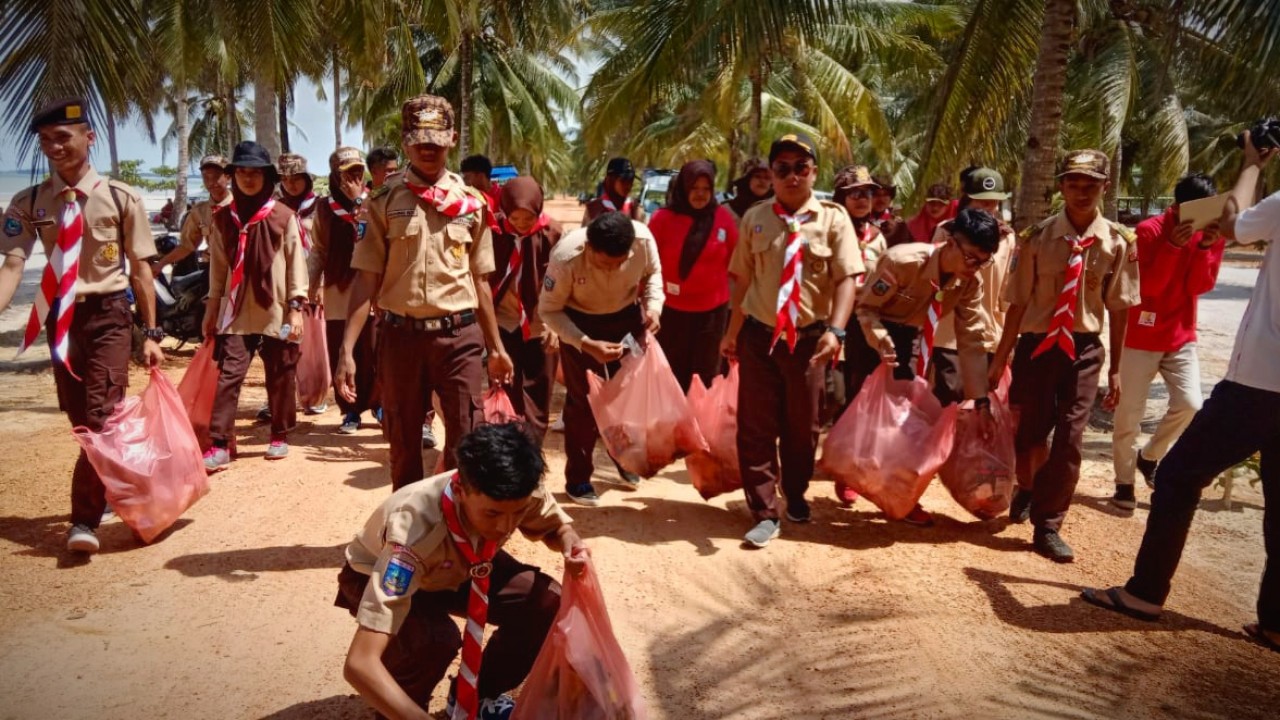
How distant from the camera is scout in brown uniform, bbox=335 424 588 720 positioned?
2398mm

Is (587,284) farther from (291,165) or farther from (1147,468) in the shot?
(1147,468)

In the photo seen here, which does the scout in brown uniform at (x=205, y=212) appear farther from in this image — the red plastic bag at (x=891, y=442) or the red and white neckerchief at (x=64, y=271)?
the red plastic bag at (x=891, y=442)

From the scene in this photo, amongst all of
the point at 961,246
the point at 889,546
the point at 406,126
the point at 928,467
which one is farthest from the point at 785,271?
the point at 406,126

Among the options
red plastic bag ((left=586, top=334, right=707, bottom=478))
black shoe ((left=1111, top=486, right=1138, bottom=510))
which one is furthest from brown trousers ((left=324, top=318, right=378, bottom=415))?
black shoe ((left=1111, top=486, right=1138, bottom=510))

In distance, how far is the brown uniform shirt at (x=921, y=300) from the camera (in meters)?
4.96

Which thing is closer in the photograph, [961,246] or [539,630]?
[539,630]

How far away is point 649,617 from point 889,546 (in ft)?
5.23

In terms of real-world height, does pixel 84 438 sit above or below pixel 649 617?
above

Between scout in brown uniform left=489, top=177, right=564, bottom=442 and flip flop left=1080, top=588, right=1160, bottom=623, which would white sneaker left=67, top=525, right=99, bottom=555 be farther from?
flip flop left=1080, top=588, right=1160, bottom=623

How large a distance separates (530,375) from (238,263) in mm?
2091

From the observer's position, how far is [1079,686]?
11.3 ft

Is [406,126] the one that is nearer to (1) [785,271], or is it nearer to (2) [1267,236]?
(1) [785,271]

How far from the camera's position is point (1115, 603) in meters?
4.06

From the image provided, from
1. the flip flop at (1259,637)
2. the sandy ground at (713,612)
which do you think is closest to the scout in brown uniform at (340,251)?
the sandy ground at (713,612)
